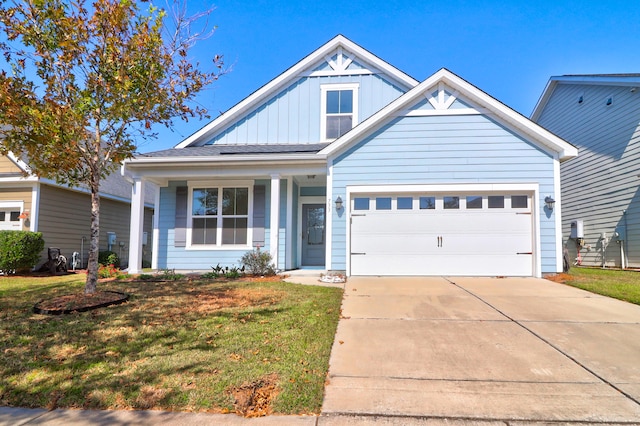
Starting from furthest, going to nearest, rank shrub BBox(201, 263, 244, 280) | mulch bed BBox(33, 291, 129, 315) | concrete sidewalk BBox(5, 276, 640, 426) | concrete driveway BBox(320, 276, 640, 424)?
shrub BBox(201, 263, 244, 280) < mulch bed BBox(33, 291, 129, 315) < concrete driveway BBox(320, 276, 640, 424) < concrete sidewalk BBox(5, 276, 640, 426)

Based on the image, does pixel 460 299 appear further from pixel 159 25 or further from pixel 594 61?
pixel 594 61

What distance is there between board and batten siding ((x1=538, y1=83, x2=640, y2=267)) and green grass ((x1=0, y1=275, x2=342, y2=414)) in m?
10.7

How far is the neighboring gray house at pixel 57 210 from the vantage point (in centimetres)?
1138

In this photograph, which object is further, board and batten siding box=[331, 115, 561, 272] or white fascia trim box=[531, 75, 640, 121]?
white fascia trim box=[531, 75, 640, 121]

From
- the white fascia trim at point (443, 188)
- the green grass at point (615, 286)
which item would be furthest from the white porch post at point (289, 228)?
the green grass at point (615, 286)

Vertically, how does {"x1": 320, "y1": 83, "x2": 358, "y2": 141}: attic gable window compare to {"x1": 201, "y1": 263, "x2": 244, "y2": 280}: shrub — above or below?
above

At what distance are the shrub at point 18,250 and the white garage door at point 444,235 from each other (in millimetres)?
9354

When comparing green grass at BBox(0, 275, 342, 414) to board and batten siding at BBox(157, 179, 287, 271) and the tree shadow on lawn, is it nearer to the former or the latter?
the tree shadow on lawn

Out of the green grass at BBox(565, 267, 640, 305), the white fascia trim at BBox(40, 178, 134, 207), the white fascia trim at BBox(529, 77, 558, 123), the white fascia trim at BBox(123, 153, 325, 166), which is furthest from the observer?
the white fascia trim at BBox(529, 77, 558, 123)

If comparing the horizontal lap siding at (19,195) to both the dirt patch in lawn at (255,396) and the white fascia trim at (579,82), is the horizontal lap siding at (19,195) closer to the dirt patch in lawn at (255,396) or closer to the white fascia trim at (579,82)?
the dirt patch in lawn at (255,396)

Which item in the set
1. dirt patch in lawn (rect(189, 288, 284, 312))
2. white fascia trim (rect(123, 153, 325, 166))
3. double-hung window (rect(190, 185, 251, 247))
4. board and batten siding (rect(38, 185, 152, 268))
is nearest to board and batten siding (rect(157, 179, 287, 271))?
double-hung window (rect(190, 185, 251, 247))

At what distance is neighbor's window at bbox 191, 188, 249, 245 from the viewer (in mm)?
10297

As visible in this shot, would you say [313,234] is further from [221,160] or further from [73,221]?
[73,221]

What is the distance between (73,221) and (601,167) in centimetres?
1886
